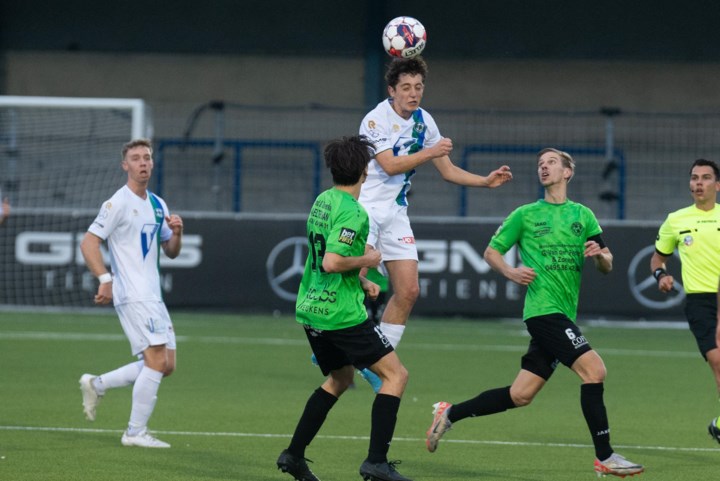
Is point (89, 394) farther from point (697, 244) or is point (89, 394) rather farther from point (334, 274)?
point (697, 244)

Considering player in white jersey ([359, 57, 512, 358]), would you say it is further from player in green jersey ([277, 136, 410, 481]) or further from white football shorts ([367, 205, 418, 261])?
player in green jersey ([277, 136, 410, 481])

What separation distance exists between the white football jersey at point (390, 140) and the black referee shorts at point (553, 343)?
1842 mm

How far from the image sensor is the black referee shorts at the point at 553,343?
8023mm

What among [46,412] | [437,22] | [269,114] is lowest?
[46,412]

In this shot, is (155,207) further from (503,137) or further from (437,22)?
(437,22)

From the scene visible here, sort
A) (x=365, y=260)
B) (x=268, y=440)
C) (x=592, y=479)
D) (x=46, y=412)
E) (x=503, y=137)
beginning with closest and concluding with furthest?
1. (x=365, y=260)
2. (x=592, y=479)
3. (x=268, y=440)
4. (x=46, y=412)
5. (x=503, y=137)

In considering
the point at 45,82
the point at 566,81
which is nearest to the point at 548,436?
the point at 566,81

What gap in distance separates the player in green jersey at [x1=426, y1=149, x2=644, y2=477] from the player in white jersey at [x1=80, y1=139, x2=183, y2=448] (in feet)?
6.65

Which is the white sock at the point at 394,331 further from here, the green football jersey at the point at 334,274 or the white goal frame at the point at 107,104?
the white goal frame at the point at 107,104

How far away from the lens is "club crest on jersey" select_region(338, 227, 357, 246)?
700 centimetres

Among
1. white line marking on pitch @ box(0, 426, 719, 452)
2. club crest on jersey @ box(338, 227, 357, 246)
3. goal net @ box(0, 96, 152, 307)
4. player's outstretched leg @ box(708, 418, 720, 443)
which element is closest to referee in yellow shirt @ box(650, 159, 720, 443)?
player's outstretched leg @ box(708, 418, 720, 443)

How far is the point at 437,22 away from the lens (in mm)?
27078

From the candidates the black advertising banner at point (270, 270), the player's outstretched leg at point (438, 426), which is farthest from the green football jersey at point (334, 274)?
the black advertising banner at point (270, 270)

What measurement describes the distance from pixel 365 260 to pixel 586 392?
1.85 m
